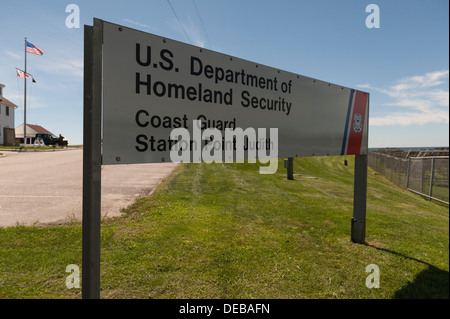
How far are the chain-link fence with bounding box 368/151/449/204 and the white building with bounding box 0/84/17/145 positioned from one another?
146ft

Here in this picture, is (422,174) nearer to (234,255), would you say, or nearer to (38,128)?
(234,255)

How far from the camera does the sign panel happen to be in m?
1.91

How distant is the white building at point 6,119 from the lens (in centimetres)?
3569

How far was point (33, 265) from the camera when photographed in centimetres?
308

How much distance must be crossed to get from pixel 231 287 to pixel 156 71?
219 cm

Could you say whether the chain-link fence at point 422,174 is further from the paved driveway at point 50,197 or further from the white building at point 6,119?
the white building at point 6,119

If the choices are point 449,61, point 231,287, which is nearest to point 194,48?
point 449,61

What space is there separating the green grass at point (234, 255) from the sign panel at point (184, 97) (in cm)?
141

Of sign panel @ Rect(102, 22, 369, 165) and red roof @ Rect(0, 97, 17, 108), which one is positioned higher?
red roof @ Rect(0, 97, 17, 108)
